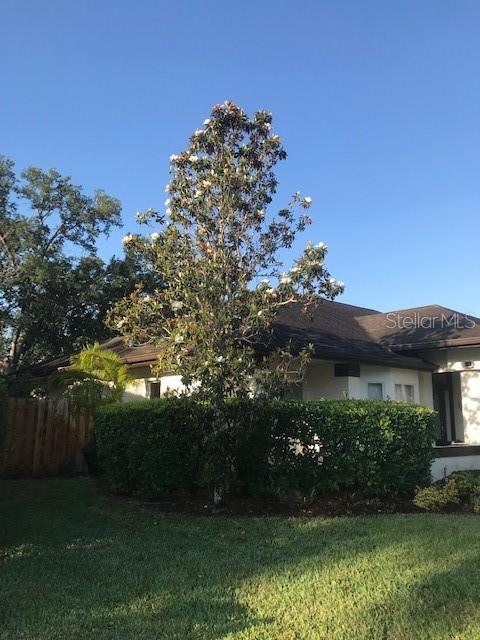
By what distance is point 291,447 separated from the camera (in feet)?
34.1

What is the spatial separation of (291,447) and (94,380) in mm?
5873

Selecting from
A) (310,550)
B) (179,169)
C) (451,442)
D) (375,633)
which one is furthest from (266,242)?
(451,442)

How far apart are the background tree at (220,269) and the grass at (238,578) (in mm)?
2383

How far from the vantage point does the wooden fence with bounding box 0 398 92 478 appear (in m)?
13.6

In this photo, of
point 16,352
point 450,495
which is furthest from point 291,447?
point 16,352

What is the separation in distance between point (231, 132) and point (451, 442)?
12403mm

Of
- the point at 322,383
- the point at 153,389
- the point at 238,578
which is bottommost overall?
the point at 238,578

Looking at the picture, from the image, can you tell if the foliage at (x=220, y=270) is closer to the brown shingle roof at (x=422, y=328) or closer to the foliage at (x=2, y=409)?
the foliage at (x=2, y=409)

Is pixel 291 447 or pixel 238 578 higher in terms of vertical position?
pixel 291 447

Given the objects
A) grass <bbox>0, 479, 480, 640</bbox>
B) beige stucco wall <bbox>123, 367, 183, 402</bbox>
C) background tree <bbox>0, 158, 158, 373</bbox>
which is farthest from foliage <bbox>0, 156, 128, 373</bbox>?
grass <bbox>0, 479, 480, 640</bbox>

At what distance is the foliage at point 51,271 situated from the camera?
74.2ft

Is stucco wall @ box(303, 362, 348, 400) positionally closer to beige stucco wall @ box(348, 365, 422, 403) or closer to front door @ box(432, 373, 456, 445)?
beige stucco wall @ box(348, 365, 422, 403)

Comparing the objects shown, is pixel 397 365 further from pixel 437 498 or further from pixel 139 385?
pixel 437 498

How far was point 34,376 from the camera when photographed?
19.4 m
